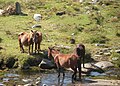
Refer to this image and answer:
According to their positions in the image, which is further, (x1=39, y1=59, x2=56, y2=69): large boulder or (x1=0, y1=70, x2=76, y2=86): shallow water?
(x1=39, y1=59, x2=56, y2=69): large boulder

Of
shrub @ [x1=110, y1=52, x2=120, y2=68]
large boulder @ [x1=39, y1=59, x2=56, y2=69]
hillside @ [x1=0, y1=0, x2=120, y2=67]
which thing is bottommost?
shrub @ [x1=110, y1=52, x2=120, y2=68]

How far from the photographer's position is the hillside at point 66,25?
2934 cm

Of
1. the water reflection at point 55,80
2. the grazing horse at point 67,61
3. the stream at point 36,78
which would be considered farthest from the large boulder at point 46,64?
the grazing horse at point 67,61

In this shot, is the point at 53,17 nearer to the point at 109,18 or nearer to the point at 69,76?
the point at 109,18

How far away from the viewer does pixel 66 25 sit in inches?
1400

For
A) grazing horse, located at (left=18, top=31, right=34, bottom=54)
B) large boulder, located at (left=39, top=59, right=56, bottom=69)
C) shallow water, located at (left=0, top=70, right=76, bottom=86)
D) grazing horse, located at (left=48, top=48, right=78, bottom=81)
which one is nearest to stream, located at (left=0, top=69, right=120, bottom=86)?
shallow water, located at (left=0, top=70, right=76, bottom=86)

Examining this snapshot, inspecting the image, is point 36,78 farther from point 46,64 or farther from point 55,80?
point 46,64

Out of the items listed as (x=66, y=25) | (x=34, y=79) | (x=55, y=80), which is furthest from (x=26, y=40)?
(x=66, y=25)

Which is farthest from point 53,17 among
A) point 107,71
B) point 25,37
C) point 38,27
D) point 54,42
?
point 107,71

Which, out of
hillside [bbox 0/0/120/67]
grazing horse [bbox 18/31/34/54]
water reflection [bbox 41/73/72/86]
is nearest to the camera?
water reflection [bbox 41/73/72/86]

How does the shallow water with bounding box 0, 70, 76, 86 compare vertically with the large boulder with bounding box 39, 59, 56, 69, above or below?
below

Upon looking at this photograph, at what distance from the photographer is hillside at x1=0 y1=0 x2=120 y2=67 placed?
2934cm

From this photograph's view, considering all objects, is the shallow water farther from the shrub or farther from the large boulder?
the shrub

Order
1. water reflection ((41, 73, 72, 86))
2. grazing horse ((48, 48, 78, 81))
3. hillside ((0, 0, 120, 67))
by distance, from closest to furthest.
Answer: grazing horse ((48, 48, 78, 81)) < water reflection ((41, 73, 72, 86)) < hillside ((0, 0, 120, 67))
